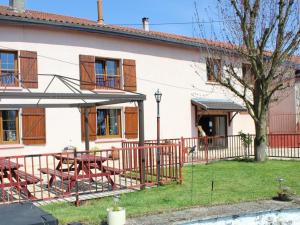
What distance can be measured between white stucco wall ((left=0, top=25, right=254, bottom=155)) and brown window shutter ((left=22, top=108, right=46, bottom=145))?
240 mm

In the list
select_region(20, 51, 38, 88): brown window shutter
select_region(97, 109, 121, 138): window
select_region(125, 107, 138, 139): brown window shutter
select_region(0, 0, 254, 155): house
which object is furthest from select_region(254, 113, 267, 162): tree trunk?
select_region(20, 51, 38, 88): brown window shutter

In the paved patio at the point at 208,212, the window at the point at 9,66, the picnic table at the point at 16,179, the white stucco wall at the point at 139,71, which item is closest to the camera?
the paved patio at the point at 208,212

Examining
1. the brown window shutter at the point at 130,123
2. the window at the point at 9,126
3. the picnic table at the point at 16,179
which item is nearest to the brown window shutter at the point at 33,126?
the window at the point at 9,126

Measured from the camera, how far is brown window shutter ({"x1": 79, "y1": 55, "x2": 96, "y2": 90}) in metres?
16.5

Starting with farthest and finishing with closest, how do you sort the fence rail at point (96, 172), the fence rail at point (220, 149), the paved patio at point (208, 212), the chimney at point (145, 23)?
the chimney at point (145, 23), the fence rail at point (220, 149), the fence rail at point (96, 172), the paved patio at point (208, 212)

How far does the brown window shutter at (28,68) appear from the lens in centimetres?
1494

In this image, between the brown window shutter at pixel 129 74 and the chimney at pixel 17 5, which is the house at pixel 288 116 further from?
the chimney at pixel 17 5

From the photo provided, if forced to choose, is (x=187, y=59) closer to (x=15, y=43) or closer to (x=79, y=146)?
(x=79, y=146)

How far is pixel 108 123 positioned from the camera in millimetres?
17859

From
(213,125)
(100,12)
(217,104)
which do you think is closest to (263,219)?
(217,104)

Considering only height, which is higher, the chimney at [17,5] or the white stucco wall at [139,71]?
the chimney at [17,5]

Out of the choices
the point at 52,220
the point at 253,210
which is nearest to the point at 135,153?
the point at 253,210

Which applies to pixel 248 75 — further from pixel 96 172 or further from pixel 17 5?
pixel 17 5

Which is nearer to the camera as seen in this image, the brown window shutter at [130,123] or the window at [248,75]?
the window at [248,75]
